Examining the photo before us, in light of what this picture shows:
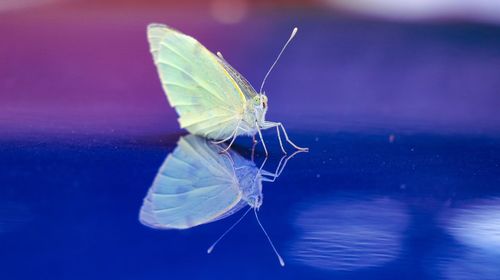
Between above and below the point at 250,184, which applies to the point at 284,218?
above

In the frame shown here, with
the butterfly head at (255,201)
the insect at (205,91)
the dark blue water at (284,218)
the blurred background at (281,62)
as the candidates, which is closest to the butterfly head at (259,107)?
the insect at (205,91)

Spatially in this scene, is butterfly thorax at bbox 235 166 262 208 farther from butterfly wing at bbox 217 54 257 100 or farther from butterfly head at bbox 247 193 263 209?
butterfly wing at bbox 217 54 257 100

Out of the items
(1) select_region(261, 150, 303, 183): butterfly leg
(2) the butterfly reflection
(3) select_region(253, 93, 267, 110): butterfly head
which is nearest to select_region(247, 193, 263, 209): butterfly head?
(2) the butterfly reflection

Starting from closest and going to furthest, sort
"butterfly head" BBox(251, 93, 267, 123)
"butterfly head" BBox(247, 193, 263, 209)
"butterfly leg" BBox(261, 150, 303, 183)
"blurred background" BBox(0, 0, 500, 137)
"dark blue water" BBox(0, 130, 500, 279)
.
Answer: "dark blue water" BBox(0, 130, 500, 279) < "butterfly head" BBox(247, 193, 263, 209) < "butterfly leg" BBox(261, 150, 303, 183) < "butterfly head" BBox(251, 93, 267, 123) < "blurred background" BBox(0, 0, 500, 137)

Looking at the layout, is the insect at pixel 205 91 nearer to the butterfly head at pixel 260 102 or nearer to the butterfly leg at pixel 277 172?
the butterfly head at pixel 260 102

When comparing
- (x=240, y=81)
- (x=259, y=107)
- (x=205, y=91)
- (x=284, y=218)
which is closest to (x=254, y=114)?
(x=259, y=107)

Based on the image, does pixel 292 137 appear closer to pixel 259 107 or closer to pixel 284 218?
pixel 259 107

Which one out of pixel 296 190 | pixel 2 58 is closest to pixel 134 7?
pixel 2 58

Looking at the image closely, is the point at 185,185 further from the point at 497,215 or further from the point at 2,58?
the point at 2,58
